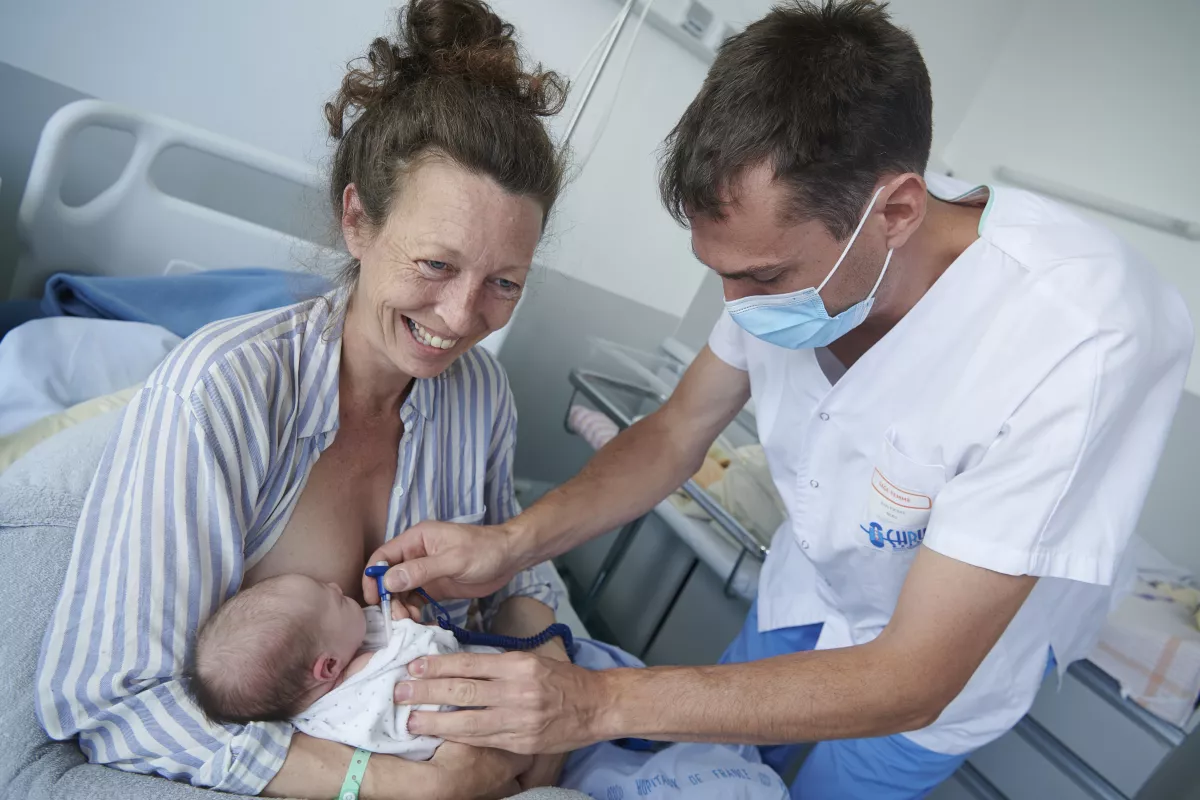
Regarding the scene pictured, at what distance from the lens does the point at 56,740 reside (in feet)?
3.20

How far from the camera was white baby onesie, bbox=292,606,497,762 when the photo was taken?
1137 millimetres

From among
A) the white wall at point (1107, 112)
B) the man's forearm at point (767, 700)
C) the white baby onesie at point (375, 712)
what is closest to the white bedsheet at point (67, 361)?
the white baby onesie at point (375, 712)

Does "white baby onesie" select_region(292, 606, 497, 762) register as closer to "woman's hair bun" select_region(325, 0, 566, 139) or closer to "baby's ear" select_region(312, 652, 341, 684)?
"baby's ear" select_region(312, 652, 341, 684)

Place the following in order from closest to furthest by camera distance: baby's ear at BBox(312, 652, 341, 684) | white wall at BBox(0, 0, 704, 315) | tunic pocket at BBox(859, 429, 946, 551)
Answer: baby's ear at BBox(312, 652, 341, 684), tunic pocket at BBox(859, 429, 946, 551), white wall at BBox(0, 0, 704, 315)

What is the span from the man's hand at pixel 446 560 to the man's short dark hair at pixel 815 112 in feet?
2.34

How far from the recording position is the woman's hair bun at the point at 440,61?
1281mm

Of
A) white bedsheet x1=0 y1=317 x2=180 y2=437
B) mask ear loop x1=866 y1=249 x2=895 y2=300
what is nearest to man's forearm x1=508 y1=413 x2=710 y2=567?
mask ear loop x1=866 y1=249 x2=895 y2=300

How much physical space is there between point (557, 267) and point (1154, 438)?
2.00 m

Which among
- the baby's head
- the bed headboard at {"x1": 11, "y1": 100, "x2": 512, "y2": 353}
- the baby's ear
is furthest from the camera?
the bed headboard at {"x1": 11, "y1": 100, "x2": 512, "y2": 353}

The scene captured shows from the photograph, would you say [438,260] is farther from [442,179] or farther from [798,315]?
[798,315]

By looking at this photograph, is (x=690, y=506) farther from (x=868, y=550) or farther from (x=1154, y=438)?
(x=1154, y=438)

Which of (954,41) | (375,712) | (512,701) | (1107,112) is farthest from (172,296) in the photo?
(1107,112)

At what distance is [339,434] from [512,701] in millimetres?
583

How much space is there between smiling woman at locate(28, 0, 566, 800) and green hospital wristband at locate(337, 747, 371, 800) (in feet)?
0.04
